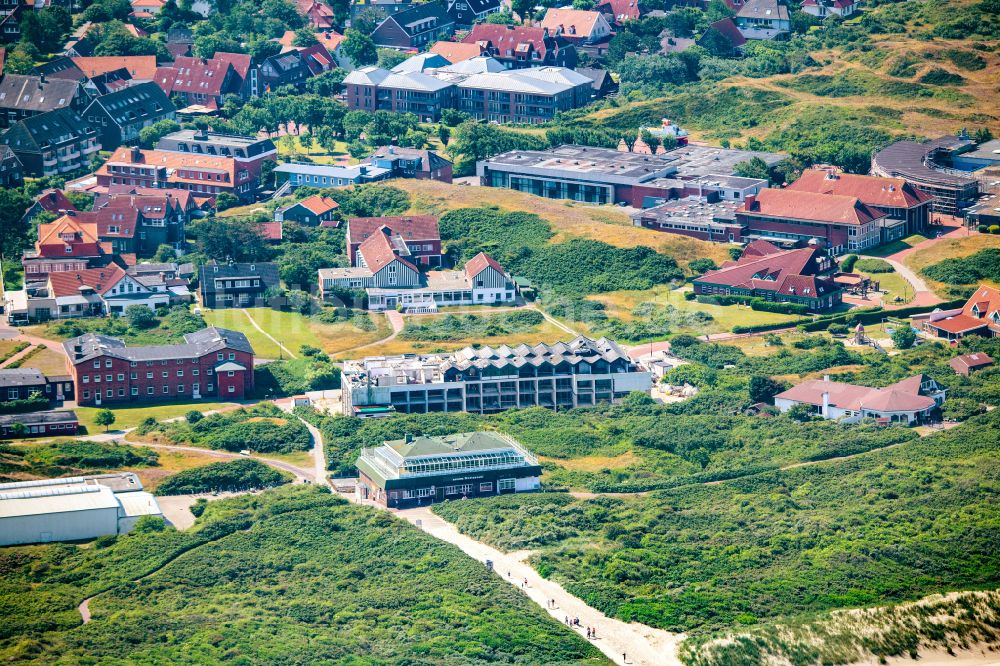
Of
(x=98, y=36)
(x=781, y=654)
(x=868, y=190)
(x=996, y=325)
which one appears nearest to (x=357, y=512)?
(x=781, y=654)

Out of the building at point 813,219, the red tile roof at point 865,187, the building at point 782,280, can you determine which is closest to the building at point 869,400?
the building at point 782,280

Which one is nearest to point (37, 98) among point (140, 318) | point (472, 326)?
point (140, 318)

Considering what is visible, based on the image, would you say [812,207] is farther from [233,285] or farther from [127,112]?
[127,112]

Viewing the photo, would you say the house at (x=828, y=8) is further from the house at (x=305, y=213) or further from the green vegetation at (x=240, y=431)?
the green vegetation at (x=240, y=431)

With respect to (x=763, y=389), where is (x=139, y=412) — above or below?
below

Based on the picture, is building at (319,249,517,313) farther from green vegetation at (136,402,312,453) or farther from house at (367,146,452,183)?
house at (367,146,452,183)

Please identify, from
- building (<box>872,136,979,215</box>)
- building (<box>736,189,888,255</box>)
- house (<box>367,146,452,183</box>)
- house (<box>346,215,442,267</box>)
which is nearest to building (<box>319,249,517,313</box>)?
house (<box>346,215,442,267</box>)

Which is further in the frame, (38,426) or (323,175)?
(323,175)
